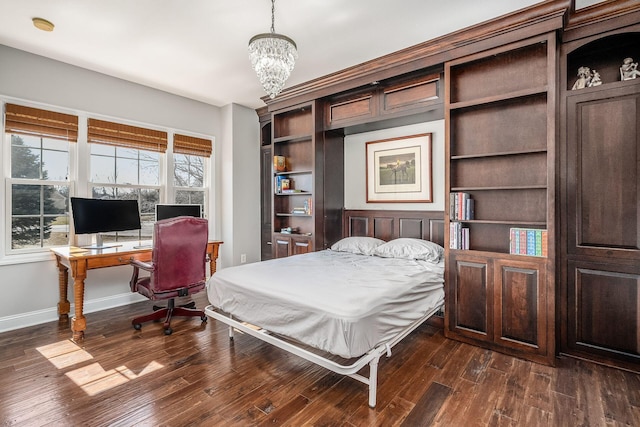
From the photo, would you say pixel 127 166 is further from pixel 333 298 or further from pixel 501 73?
pixel 501 73

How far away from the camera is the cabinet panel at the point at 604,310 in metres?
2.35

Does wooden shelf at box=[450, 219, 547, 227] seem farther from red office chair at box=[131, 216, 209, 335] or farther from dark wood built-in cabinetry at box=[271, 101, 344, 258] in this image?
red office chair at box=[131, 216, 209, 335]

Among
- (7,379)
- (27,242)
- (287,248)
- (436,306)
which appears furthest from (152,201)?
(436,306)

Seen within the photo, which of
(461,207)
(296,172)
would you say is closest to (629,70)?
(461,207)

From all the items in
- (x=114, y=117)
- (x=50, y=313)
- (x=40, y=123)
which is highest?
(x=114, y=117)

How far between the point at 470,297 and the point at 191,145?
406cm

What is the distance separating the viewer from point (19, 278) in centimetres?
323

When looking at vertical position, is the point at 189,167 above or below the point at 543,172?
above

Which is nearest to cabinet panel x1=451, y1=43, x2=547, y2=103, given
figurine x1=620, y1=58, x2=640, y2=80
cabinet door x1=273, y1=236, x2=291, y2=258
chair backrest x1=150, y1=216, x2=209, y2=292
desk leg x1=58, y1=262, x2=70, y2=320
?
figurine x1=620, y1=58, x2=640, y2=80

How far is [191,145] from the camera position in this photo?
4.62 meters

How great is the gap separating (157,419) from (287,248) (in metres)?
2.77

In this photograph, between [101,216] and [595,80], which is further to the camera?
[101,216]

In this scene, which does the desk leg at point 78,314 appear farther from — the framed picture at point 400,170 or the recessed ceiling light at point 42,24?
the framed picture at point 400,170

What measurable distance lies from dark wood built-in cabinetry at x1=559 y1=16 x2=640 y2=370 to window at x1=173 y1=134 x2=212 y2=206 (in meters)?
4.33
